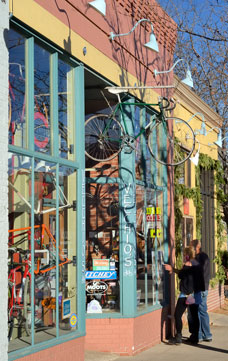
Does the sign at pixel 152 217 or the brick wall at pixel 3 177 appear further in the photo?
the sign at pixel 152 217

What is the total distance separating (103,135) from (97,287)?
9.21 ft

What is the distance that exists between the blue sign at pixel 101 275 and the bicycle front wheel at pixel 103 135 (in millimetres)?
2109

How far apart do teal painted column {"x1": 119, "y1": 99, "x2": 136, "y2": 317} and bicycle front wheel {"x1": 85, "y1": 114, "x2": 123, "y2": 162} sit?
29 centimetres

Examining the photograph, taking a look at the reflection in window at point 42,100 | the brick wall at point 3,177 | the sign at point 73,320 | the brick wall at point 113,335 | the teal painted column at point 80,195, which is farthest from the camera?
the brick wall at point 113,335

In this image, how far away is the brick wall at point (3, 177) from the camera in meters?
7.62

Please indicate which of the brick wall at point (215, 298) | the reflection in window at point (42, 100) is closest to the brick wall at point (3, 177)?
the reflection in window at point (42, 100)

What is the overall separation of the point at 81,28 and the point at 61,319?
4.53m

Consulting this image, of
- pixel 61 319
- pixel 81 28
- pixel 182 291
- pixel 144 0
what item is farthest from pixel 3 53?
pixel 182 291

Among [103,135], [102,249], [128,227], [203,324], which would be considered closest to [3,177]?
[103,135]

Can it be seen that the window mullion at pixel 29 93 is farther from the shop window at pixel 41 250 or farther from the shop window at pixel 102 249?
the shop window at pixel 102 249

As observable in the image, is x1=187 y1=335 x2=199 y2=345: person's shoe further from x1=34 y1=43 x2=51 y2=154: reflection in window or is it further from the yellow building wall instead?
x1=34 y1=43 x2=51 y2=154: reflection in window

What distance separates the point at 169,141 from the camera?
48.4ft

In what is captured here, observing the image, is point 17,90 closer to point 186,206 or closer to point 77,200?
point 77,200

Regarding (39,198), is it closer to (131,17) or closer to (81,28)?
(81,28)
